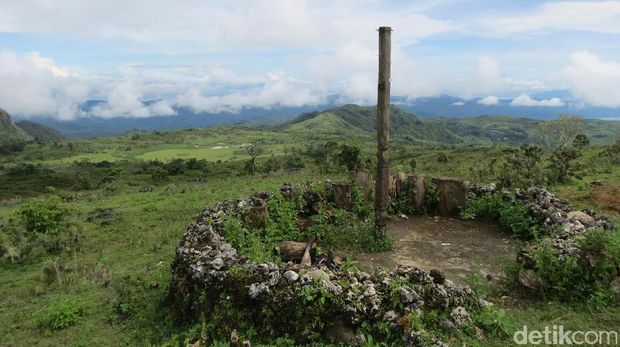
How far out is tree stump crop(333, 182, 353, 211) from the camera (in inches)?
687

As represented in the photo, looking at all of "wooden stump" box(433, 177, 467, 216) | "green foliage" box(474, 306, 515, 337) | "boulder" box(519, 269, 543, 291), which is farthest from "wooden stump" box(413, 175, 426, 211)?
"green foliage" box(474, 306, 515, 337)

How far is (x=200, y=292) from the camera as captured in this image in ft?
34.2

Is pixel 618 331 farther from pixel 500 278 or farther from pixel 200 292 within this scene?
pixel 200 292

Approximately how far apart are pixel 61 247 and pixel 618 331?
76.7 feet

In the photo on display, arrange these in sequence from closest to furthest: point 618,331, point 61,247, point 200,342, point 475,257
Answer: point 618,331 → point 200,342 → point 475,257 → point 61,247

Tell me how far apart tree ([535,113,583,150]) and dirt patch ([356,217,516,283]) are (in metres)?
68.9

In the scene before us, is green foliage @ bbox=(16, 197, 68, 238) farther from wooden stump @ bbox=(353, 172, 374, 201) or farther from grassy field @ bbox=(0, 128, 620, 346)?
wooden stump @ bbox=(353, 172, 374, 201)

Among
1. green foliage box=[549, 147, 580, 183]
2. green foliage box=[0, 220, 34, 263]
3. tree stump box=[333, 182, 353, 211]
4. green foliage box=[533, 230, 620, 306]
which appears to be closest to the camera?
green foliage box=[533, 230, 620, 306]

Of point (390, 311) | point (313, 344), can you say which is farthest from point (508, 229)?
point (313, 344)

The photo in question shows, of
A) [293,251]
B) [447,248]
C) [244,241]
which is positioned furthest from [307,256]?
[447,248]

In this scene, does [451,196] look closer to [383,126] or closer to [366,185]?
[366,185]

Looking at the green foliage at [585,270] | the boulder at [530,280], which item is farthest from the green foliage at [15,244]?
the green foliage at [585,270]

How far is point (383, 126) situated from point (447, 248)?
4.39 metres

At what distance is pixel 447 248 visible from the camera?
1427cm
